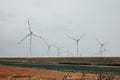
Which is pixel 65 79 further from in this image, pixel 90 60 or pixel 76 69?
pixel 90 60

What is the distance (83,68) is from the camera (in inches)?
1417

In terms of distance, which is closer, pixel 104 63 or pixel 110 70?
pixel 110 70

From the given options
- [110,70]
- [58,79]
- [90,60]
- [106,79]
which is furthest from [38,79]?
[90,60]

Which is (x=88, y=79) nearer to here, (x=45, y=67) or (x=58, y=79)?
(x=58, y=79)

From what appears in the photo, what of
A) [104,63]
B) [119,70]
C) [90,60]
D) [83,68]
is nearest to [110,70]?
[119,70]

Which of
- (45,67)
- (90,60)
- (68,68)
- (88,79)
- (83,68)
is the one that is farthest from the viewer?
(90,60)

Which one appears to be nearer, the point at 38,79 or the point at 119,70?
the point at 38,79

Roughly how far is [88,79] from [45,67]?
67.2 ft

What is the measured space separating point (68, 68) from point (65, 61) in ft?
92.2

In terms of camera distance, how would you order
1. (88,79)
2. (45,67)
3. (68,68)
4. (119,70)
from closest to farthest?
(88,79)
(119,70)
(68,68)
(45,67)

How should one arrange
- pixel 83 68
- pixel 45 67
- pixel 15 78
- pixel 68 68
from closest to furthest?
pixel 15 78
pixel 83 68
pixel 68 68
pixel 45 67

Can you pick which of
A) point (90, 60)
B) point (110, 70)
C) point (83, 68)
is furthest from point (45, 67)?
point (90, 60)

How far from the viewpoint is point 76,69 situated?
122ft

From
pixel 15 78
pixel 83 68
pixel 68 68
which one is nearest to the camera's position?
pixel 15 78
